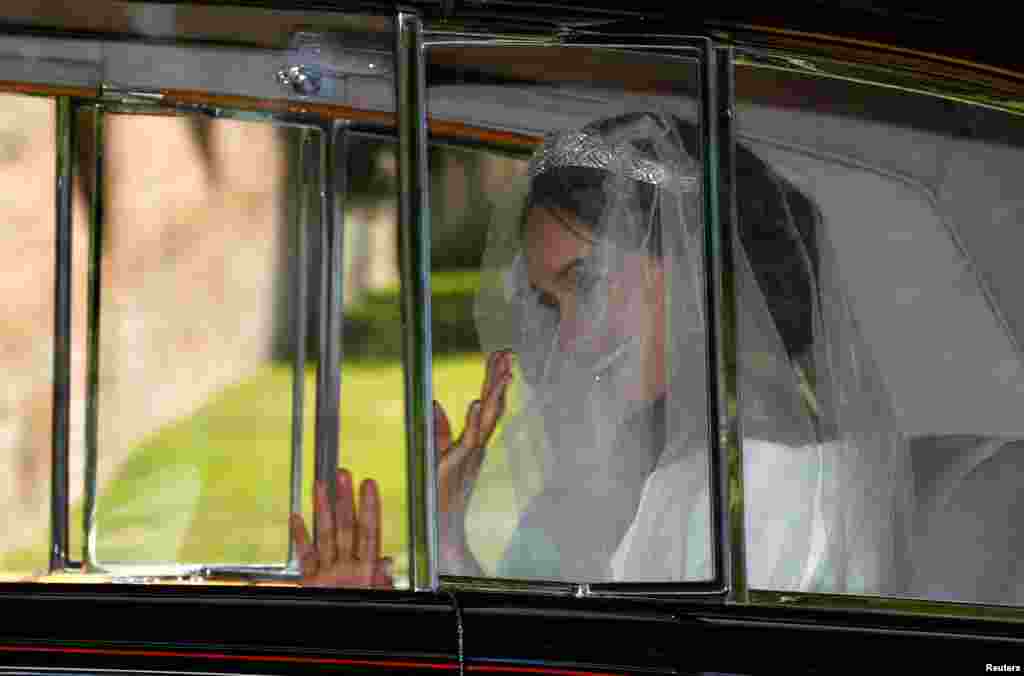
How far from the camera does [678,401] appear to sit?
7.94 ft

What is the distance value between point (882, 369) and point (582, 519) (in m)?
0.49

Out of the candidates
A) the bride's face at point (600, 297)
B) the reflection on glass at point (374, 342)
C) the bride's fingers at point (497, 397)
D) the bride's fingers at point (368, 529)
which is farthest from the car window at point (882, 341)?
the bride's fingers at point (368, 529)

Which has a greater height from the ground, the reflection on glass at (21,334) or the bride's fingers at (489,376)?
the reflection on glass at (21,334)

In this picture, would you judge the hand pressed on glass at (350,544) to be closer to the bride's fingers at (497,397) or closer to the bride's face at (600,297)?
the bride's fingers at (497,397)

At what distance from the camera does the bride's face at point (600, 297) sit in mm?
2445

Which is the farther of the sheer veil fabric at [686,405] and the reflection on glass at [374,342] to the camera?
the reflection on glass at [374,342]

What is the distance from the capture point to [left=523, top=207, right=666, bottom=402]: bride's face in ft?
8.02

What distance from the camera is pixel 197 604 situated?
2.24 meters

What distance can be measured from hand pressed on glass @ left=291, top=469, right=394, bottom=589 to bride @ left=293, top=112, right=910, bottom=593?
1.16ft

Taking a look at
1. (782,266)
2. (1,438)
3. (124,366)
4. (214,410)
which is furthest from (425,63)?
(214,410)

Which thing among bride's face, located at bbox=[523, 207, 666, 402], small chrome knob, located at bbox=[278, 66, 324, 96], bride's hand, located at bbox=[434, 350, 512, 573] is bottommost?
bride's hand, located at bbox=[434, 350, 512, 573]

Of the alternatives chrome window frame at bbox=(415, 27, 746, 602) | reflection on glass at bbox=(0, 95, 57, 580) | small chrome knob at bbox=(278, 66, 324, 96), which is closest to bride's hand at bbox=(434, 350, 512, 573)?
chrome window frame at bbox=(415, 27, 746, 602)

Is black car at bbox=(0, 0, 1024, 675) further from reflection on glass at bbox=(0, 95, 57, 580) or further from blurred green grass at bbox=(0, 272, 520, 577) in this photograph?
reflection on glass at bbox=(0, 95, 57, 580)

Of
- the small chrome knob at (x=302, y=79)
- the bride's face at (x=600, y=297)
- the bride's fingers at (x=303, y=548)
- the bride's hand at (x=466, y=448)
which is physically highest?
the small chrome knob at (x=302, y=79)
